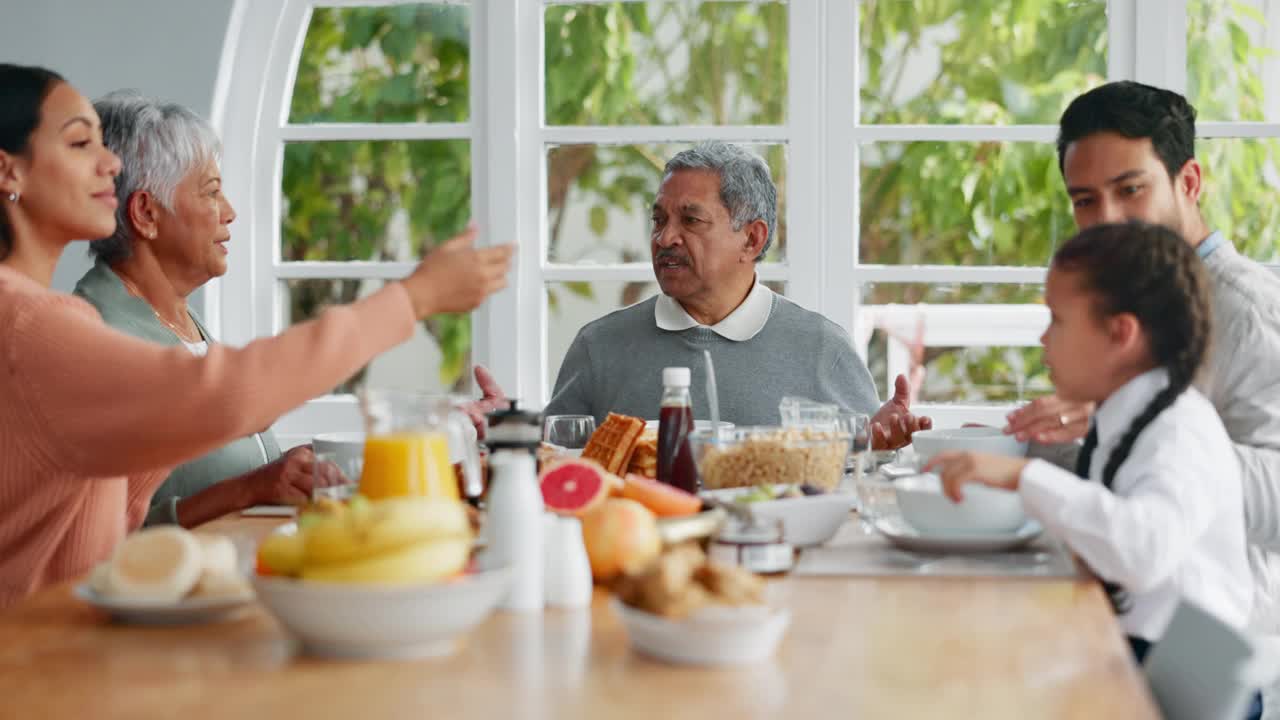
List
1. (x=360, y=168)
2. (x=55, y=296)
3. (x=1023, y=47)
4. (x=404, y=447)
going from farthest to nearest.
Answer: (x=360, y=168) → (x=1023, y=47) → (x=55, y=296) → (x=404, y=447)

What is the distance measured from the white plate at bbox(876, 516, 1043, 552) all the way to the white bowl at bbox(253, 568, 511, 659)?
65cm

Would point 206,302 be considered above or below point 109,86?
below

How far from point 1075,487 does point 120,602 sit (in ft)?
3.27

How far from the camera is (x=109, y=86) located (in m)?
3.89

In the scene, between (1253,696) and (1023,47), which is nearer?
(1253,696)

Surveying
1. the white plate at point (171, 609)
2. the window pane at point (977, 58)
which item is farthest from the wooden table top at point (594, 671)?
the window pane at point (977, 58)

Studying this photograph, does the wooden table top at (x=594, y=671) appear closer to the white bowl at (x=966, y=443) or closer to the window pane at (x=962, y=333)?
the white bowl at (x=966, y=443)

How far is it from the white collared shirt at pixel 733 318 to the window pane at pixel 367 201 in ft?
3.59

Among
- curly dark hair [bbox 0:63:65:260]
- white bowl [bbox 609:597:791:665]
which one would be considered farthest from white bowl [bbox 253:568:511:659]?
curly dark hair [bbox 0:63:65:260]

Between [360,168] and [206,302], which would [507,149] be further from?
[206,302]

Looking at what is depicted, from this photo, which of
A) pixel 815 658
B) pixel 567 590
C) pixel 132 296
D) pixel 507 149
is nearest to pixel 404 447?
pixel 567 590

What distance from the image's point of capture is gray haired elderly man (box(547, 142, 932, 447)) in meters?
3.07

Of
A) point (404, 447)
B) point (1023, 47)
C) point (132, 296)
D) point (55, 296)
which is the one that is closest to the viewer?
point (404, 447)

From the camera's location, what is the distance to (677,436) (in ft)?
6.88
